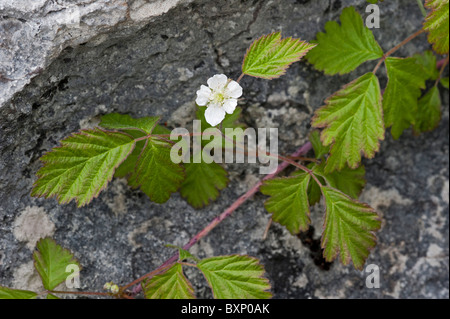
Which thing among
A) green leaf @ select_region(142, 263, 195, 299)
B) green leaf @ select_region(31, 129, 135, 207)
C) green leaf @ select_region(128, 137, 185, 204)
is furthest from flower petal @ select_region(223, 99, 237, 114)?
green leaf @ select_region(142, 263, 195, 299)

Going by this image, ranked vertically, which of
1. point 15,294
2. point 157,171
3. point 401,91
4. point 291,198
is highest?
point 157,171

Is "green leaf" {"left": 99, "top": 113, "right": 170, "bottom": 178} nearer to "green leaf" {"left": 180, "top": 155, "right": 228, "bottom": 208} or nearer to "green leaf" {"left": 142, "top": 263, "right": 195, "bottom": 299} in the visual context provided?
"green leaf" {"left": 180, "top": 155, "right": 228, "bottom": 208}

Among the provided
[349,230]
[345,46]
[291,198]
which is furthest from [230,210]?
[345,46]

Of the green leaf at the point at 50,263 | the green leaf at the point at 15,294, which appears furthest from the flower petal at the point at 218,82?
the green leaf at the point at 15,294

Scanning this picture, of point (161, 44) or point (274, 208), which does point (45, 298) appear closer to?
point (274, 208)

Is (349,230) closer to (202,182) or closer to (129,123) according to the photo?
(202,182)

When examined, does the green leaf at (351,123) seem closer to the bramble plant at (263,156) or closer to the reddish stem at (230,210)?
the bramble plant at (263,156)
